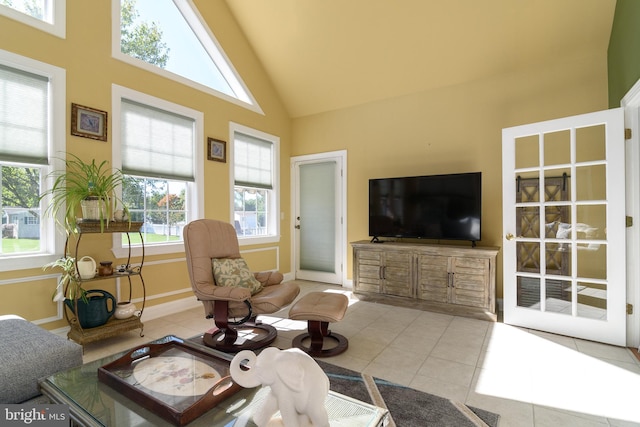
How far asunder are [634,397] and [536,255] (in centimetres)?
143

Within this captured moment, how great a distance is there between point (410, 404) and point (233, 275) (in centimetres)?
169

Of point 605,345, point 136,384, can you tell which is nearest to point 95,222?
point 136,384

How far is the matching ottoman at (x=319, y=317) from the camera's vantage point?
2.46 metres

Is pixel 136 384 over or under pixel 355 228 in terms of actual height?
under

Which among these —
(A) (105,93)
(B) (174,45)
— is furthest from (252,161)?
(A) (105,93)

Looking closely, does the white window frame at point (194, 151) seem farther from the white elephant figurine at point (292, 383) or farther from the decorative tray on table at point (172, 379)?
the white elephant figurine at point (292, 383)

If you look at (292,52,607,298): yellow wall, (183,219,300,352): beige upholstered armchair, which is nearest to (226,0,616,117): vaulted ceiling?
(292,52,607,298): yellow wall

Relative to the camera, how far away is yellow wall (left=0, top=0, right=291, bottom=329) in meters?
2.61

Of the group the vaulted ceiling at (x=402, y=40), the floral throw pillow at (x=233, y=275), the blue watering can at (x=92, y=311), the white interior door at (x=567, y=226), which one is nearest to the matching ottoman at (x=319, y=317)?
the floral throw pillow at (x=233, y=275)

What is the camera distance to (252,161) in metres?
4.79

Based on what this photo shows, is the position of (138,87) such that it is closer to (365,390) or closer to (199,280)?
(199,280)

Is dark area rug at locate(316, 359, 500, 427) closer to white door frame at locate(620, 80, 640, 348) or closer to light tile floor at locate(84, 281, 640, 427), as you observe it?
light tile floor at locate(84, 281, 640, 427)

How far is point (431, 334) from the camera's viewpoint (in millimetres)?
3012

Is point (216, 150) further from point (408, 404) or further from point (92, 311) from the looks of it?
point (408, 404)
